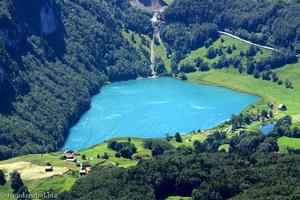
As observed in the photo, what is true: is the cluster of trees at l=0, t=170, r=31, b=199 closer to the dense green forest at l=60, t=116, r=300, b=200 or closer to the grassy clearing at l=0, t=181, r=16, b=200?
the grassy clearing at l=0, t=181, r=16, b=200

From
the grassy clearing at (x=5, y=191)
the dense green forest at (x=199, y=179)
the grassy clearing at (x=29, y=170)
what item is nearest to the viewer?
the dense green forest at (x=199, y=179)

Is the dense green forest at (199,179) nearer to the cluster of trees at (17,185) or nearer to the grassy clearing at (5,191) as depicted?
the cluster of trees at (17,185)

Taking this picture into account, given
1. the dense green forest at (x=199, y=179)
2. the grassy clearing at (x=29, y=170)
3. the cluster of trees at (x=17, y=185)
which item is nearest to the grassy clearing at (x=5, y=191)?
the cluster of trees at (x=17, y=185)

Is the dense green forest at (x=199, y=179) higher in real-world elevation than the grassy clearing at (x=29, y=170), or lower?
higher

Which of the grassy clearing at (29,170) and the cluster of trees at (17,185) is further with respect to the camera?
the grassy clearing at (29,170)

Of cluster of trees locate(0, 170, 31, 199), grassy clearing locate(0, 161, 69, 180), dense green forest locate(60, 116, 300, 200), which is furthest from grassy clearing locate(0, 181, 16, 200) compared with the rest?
dense green forest locate(60, 116, 300, 200)

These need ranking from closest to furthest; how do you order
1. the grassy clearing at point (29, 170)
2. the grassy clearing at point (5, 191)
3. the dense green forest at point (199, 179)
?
the dense green forest at point (199, 179), the grassy clearing at point (5, 191), the grassy clearing at point (29, 170)

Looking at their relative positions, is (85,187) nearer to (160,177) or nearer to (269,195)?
(160,177)

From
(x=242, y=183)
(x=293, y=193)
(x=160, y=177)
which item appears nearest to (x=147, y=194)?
(x=160, y=177)
